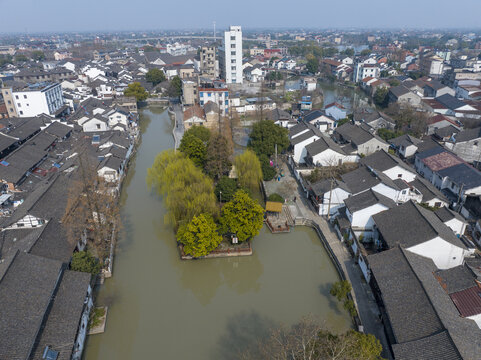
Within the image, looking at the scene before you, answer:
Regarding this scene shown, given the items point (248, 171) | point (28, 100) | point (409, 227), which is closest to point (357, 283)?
Answer: point (409, 227)

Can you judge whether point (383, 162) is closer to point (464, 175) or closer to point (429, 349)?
point (464, 175)

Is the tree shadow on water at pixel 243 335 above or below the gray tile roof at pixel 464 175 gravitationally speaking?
below

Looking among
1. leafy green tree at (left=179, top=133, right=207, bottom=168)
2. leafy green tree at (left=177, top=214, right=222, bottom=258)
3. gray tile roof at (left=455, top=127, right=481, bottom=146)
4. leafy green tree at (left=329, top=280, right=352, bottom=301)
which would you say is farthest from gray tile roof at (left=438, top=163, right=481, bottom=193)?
leafy green tree at (left=179, top=133, right=207, bottom=168)

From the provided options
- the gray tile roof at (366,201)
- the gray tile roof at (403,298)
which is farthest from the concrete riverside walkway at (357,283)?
the gray tile roof at (366,201)

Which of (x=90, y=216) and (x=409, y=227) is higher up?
(x=90, y=216)

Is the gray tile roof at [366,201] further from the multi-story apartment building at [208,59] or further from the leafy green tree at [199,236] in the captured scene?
the multi-story apartment building at [208,59]

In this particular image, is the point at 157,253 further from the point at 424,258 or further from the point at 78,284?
the point at 424,258
